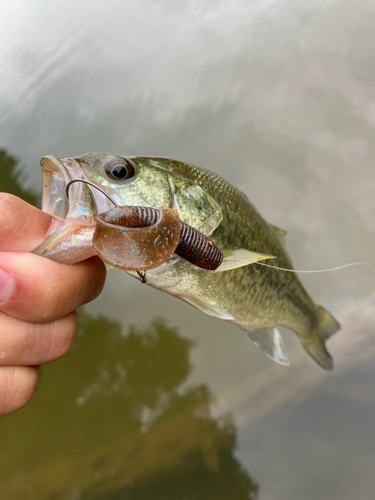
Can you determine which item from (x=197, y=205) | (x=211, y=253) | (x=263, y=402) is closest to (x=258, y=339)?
(x=197, y=205)

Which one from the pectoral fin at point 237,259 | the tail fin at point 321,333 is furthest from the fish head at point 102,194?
the tail fin at point 321,333

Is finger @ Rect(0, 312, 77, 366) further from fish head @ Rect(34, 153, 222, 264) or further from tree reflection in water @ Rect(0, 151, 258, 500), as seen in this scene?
tree reflection in water @ Rect(0, 151, 258, 500)

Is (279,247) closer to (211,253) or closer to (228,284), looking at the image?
(228,284)

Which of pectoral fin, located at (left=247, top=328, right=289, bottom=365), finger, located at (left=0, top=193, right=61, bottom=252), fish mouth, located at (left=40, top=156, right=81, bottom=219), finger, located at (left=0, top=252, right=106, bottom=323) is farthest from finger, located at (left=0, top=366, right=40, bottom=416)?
pectoral fin, located at (left=247, top=328, right=289, bottom=365)

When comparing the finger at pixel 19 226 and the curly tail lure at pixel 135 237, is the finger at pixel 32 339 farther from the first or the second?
the curly tail lure at pixel 135 237

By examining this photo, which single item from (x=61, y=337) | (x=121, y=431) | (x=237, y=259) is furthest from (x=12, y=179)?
(x=237, y=259)

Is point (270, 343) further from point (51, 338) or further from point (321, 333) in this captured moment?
point (51, 338)
